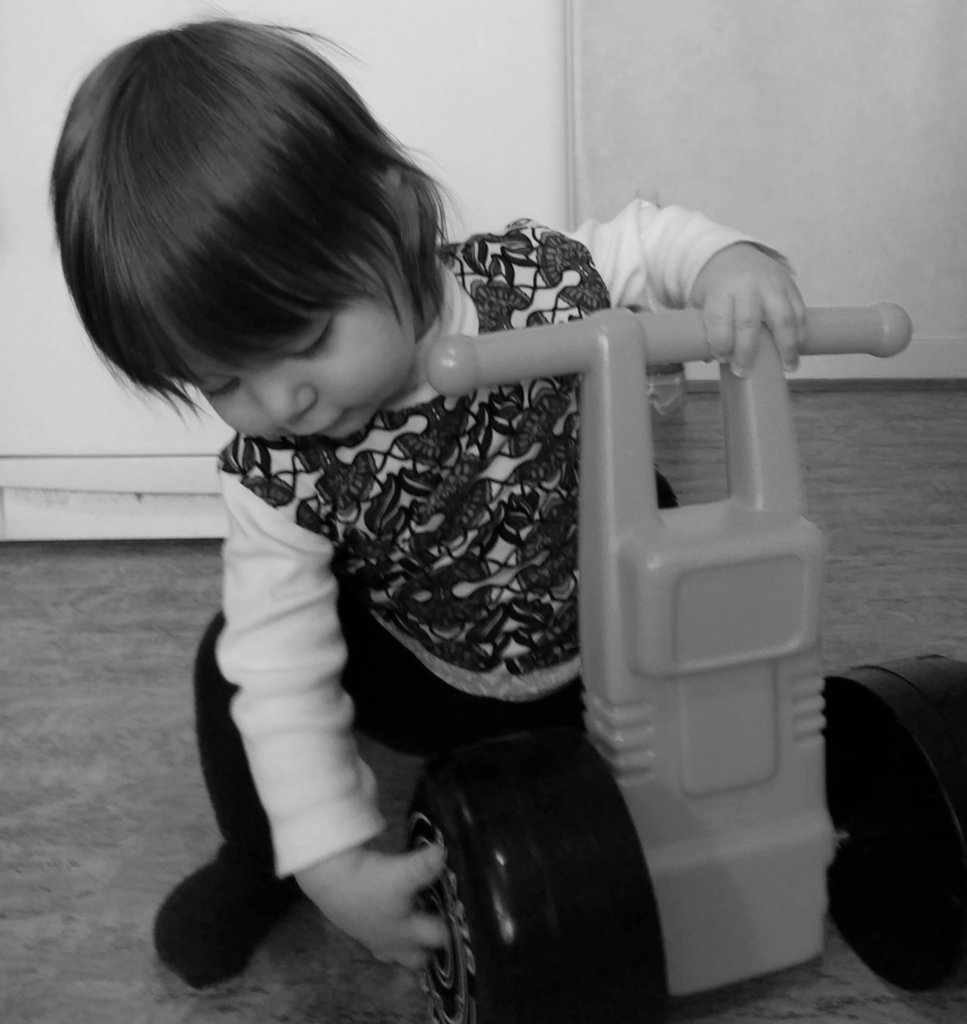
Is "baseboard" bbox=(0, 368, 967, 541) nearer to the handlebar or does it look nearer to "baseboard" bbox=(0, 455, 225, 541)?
"baseboard" bbox=(0, 455, 225, 541)

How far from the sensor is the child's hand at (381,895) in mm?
503

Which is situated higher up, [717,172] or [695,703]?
[717,172]

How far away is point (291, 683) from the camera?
1.79ft

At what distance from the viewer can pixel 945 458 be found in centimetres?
131

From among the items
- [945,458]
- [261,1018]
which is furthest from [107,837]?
[945,458]

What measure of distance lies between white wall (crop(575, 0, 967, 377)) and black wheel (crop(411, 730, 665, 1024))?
1.19m

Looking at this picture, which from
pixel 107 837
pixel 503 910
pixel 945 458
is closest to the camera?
pixel 503 910

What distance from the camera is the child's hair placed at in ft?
1.47

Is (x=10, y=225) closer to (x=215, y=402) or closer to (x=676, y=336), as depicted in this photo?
(x=215, y=402)

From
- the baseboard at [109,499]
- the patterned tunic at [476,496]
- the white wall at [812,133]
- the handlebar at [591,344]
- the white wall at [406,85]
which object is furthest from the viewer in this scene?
the white wall at [812,133]

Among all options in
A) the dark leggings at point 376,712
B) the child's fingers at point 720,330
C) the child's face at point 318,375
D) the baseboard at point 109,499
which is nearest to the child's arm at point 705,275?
the child's fingers at point 720,330

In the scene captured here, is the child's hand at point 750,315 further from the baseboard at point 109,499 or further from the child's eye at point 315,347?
the baseboard at point 109,499

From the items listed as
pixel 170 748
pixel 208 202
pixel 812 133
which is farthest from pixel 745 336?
pixel 812 133

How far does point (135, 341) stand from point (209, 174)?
0.25ft
